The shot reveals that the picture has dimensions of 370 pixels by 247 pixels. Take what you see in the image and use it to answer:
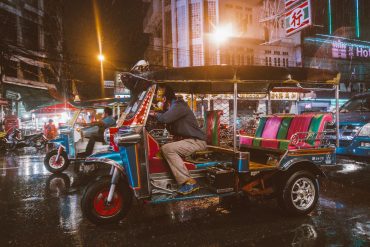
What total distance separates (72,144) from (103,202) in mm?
5388

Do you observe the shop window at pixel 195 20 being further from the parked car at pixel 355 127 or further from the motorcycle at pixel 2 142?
the parked car at pixel 355 127

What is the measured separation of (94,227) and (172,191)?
4.13ft

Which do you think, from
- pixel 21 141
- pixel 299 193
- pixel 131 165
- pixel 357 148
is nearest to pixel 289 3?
pixel 357 148

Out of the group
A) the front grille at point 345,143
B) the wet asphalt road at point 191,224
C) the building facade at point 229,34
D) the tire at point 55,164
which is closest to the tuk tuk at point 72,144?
the tire at point 55,164

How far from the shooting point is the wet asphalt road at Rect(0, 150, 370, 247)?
3.82m

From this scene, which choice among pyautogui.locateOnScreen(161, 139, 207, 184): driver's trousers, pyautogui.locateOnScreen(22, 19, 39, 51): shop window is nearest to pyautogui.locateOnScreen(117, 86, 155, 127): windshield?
pyautogui.locateOnScreen(161, 139, 207, 184): driver's trousers

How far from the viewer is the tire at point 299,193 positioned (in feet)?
15.3

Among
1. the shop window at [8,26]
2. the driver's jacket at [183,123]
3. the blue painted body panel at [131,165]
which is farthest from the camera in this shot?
the shop window at [8,26]

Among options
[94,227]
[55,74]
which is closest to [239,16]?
[55,74]

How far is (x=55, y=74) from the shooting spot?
92.3ft

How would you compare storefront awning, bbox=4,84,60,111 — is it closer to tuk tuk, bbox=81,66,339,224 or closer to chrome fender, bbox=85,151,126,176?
chrome fender, bbox=85,151,126,176

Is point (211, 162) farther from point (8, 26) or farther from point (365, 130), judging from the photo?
point (8, 26)

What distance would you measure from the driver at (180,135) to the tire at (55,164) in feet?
18.7

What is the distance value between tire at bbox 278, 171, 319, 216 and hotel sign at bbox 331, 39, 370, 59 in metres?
Result: 31.8
